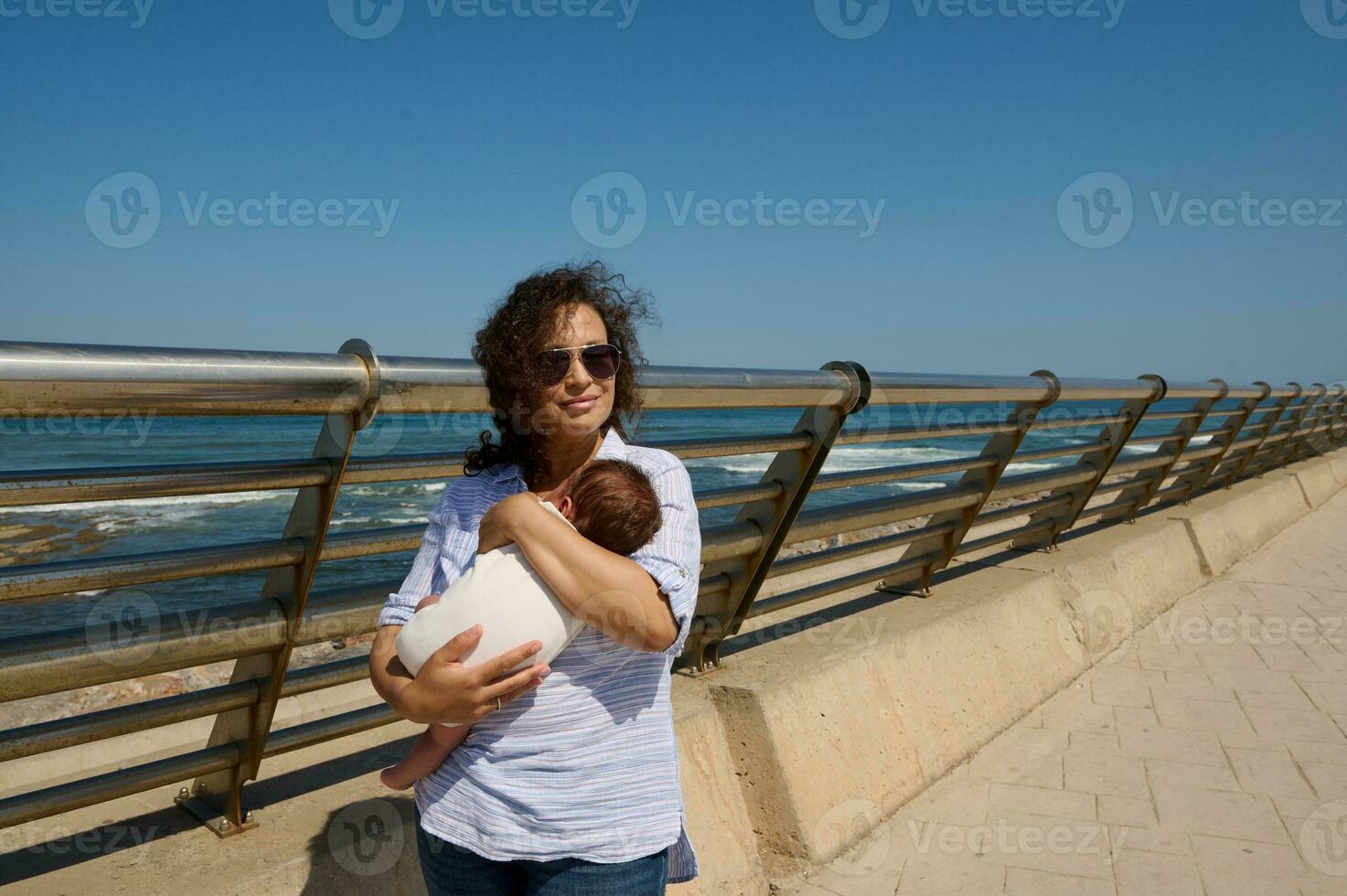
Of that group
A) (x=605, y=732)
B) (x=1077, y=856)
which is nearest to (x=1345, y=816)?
(x=1077, y=856)

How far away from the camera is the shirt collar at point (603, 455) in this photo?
204 cm

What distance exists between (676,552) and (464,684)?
446 millimetres

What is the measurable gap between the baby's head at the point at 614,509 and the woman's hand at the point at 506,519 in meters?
0.09

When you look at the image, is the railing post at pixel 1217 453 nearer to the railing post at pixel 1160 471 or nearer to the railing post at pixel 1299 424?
the railing post at pixel 1160 471

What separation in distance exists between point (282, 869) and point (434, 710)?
882mm

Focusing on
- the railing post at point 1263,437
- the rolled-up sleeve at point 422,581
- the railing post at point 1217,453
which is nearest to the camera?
the rolled-up sleeve at point 422,581

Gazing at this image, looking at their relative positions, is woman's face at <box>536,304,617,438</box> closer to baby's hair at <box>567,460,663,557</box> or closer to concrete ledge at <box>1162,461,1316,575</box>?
baby's hair at <box>567,460,663,557</box>

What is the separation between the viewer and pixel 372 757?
2936 mm

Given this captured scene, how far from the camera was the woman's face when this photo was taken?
2021 mm

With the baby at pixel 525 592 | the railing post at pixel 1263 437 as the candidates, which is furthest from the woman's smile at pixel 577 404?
the railing post at pixel 1263 437

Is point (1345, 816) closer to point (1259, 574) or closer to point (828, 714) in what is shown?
point (828, 714)

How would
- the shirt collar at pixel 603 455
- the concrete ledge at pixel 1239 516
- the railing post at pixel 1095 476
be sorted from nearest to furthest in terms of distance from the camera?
the shirt collar at pixel 603 455
the railing post at pixel 1095 476
the concrete ledge at pixel 1239 516

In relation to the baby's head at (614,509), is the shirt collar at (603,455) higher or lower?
higher

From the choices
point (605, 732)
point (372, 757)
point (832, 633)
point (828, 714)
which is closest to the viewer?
point (605, 732)
